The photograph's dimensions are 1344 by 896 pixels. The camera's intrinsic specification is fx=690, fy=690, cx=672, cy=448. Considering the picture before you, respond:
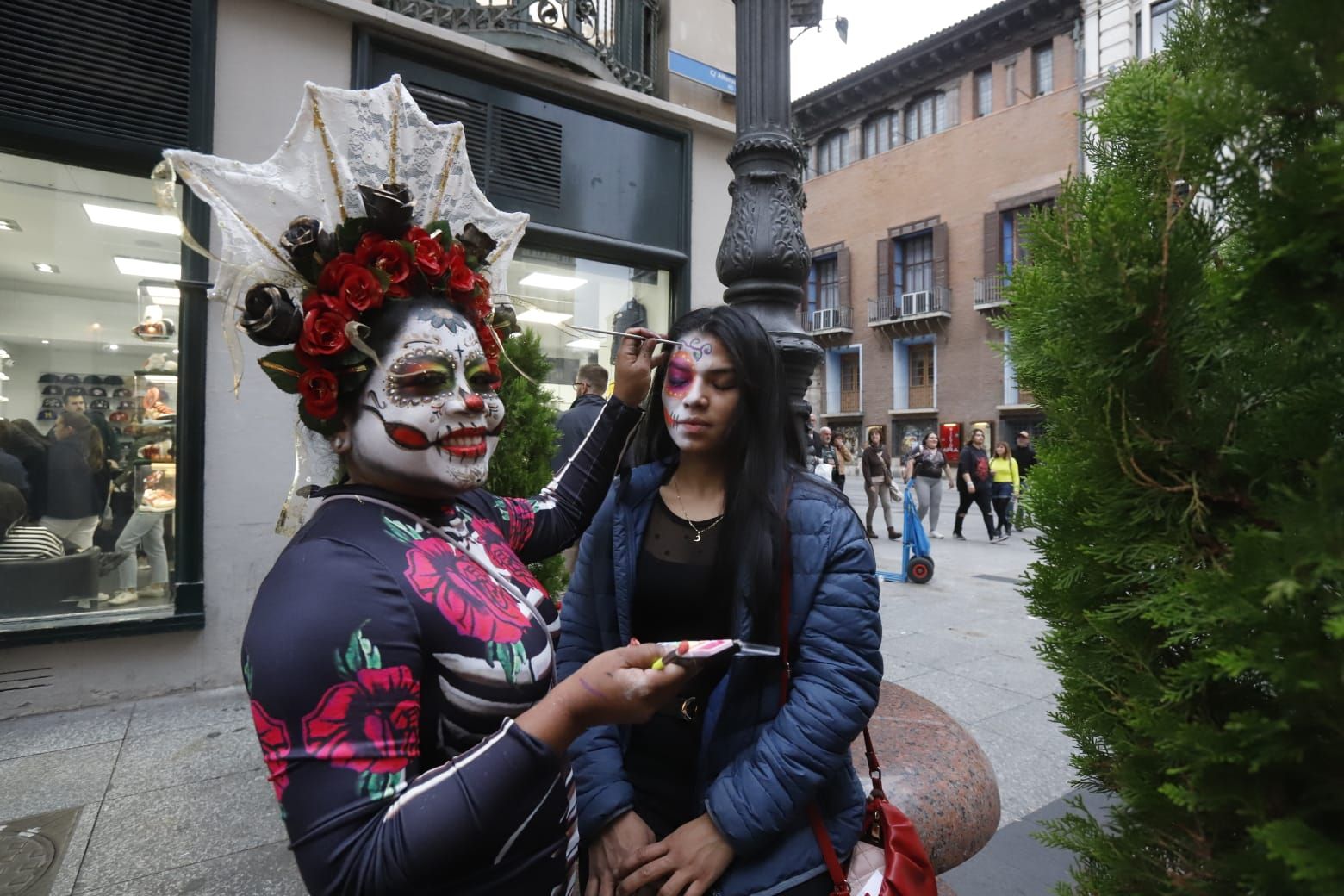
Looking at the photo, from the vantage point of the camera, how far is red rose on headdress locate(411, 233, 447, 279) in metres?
1.42

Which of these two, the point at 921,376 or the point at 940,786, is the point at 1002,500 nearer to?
the point at 940,786

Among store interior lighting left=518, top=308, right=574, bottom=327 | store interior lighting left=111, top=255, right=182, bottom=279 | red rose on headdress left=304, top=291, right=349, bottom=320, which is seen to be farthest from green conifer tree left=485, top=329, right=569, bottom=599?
store interior lighting left=111, top=255, right=182, bottom=279

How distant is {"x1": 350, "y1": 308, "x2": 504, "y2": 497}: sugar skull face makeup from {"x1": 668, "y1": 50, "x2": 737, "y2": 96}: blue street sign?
6319 mm

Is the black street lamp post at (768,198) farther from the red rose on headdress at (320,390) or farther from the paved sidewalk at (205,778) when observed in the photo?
the paved sidewalk at (205,778)

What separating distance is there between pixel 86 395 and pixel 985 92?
1149 inches

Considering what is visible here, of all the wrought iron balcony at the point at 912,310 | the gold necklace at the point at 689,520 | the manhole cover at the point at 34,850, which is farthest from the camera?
the wrought iron balcony at the point at 912,310

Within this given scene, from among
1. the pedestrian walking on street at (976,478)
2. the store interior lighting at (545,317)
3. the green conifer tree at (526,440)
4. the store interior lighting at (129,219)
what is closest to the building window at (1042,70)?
the pedestrian walking on street at (976,478)

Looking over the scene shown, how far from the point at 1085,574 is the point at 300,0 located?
6088mm

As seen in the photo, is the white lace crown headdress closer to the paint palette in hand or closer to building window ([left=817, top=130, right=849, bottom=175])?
the paint palette in hand

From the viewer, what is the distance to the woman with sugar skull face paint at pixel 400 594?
1.02 meters

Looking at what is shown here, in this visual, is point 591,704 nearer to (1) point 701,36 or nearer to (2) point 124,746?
(2) point 124,746

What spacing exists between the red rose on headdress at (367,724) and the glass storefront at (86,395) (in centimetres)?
468

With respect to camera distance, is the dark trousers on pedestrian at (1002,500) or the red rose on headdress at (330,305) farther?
the dark trousers on pedestrian at (1002,500)

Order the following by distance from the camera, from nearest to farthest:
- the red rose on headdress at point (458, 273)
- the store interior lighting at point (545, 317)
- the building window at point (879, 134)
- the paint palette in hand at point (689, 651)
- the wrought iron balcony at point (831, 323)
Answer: the paint palette in hand at point (689, 651) → the red rose on headdress at point (458, 273) → the store interior lighting at point (545, 317) → the building window at point (879, 134) → the wrought iron balcony at point (831, 323)
